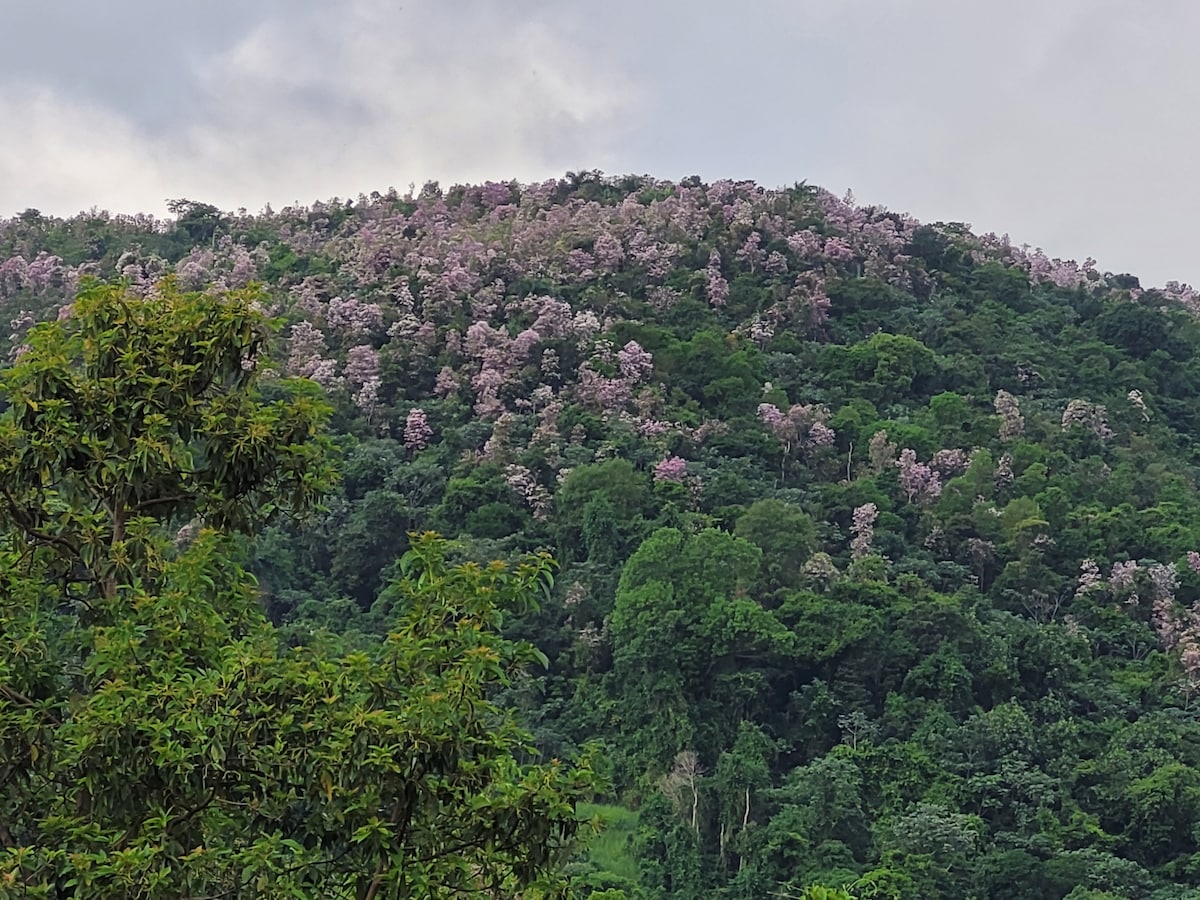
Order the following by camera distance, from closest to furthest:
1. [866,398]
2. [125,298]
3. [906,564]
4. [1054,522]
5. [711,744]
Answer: [125,298], [711,744], [906,564], [1054,522], [866,398]

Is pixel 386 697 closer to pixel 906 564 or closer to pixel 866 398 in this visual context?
pixel 906 564

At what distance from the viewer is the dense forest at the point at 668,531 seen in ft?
15.0

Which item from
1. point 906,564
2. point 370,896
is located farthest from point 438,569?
point 906,564

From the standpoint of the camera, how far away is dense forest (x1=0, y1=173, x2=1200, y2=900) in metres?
4.57

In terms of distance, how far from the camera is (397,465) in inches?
1177

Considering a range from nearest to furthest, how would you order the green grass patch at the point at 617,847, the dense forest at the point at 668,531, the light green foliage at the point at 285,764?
the light green foliage at the point at 285,764 < the dense forest at the point at 668,531 < the green grass patch at the point at 617,847

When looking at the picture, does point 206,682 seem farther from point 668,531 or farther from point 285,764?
point 668,531

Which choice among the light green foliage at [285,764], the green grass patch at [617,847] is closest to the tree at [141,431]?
the light green foliage at [285,764]

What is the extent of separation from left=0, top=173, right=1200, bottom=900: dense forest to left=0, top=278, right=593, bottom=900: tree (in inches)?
0.8

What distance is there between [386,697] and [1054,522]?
27.1 meters

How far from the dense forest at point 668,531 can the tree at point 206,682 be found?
2cm

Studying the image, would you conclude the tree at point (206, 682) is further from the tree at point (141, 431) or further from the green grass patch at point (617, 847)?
the green grass patch at point (617, 847)

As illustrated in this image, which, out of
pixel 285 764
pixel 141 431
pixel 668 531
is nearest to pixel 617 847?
pixel 668 531

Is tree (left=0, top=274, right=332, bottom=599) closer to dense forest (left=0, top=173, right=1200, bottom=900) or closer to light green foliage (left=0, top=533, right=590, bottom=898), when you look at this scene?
dense forest (left=0, top=173, right=1200, bottom=900)
